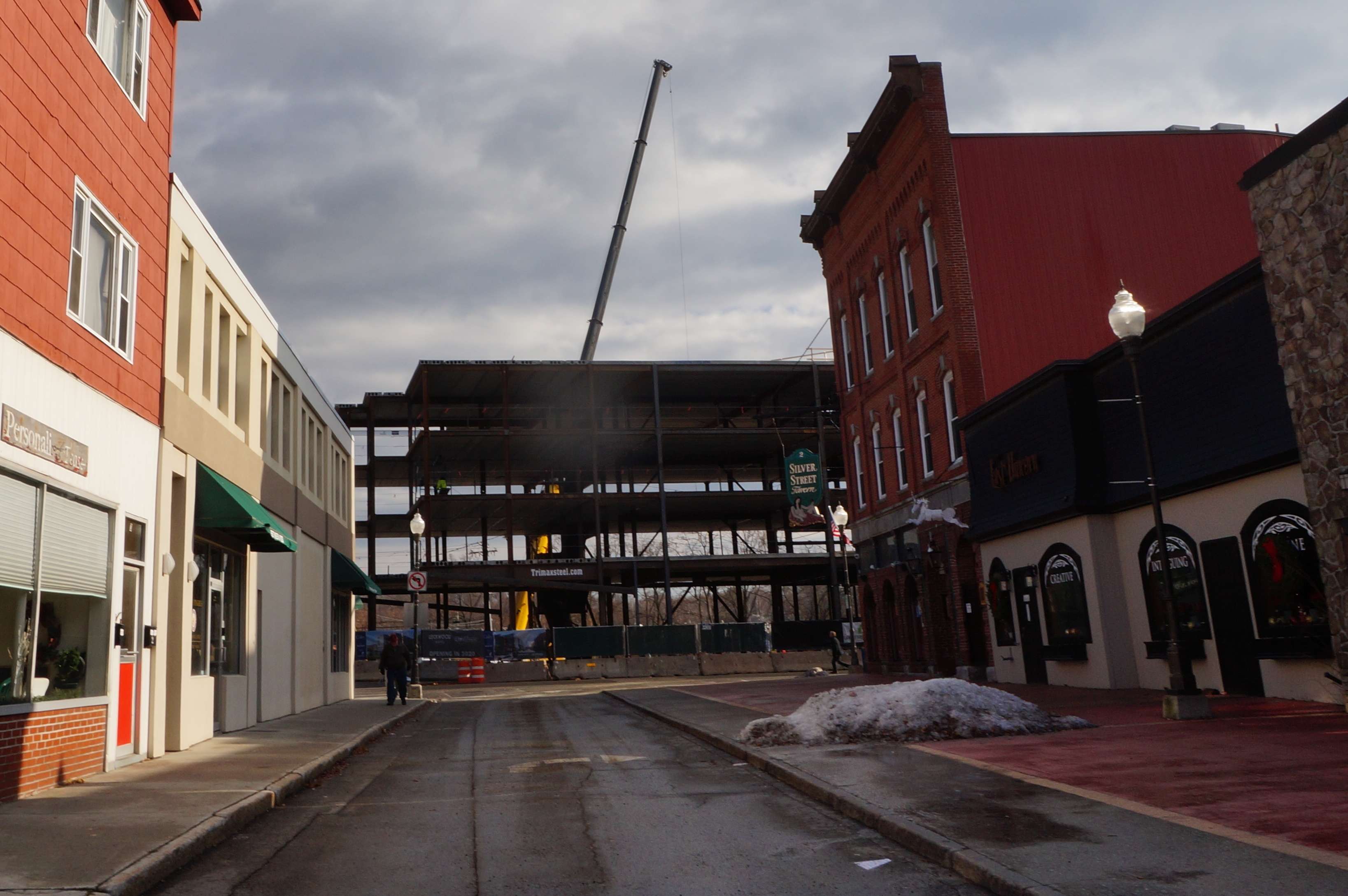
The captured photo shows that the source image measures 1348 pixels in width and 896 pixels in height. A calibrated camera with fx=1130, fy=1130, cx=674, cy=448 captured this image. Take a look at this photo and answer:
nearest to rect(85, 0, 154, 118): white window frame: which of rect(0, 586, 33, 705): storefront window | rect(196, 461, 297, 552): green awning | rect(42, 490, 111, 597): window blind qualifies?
rect(196, 461, 297, 552): green awning

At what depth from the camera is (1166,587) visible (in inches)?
574

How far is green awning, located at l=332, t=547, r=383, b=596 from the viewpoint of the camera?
30344 mm

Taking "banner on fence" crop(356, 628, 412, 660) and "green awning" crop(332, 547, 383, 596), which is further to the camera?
"banner on fence" crop(356, 628, 412, 660)

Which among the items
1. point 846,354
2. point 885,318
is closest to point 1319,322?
point 885,318

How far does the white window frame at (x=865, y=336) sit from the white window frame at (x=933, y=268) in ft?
15.9

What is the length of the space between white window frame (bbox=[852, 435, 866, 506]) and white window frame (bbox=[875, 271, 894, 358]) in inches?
154

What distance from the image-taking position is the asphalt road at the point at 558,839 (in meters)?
6.73

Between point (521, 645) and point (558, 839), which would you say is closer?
point (558, 839)

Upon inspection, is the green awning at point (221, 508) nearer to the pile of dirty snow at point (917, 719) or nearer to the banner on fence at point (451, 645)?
the pile of dirty snow at point (917, 719)

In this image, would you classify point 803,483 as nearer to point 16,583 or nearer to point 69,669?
point 69,669

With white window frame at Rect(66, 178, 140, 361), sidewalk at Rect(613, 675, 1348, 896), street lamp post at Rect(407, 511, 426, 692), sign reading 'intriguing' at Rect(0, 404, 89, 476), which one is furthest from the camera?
street lamp post at Rect(407, 511, 426, 692)

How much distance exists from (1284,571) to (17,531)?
50.5ft

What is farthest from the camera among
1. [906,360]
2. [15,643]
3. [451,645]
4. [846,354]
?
[451,645]

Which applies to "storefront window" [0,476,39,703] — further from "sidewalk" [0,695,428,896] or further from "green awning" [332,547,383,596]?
"green awning" [332,547,383,596]
